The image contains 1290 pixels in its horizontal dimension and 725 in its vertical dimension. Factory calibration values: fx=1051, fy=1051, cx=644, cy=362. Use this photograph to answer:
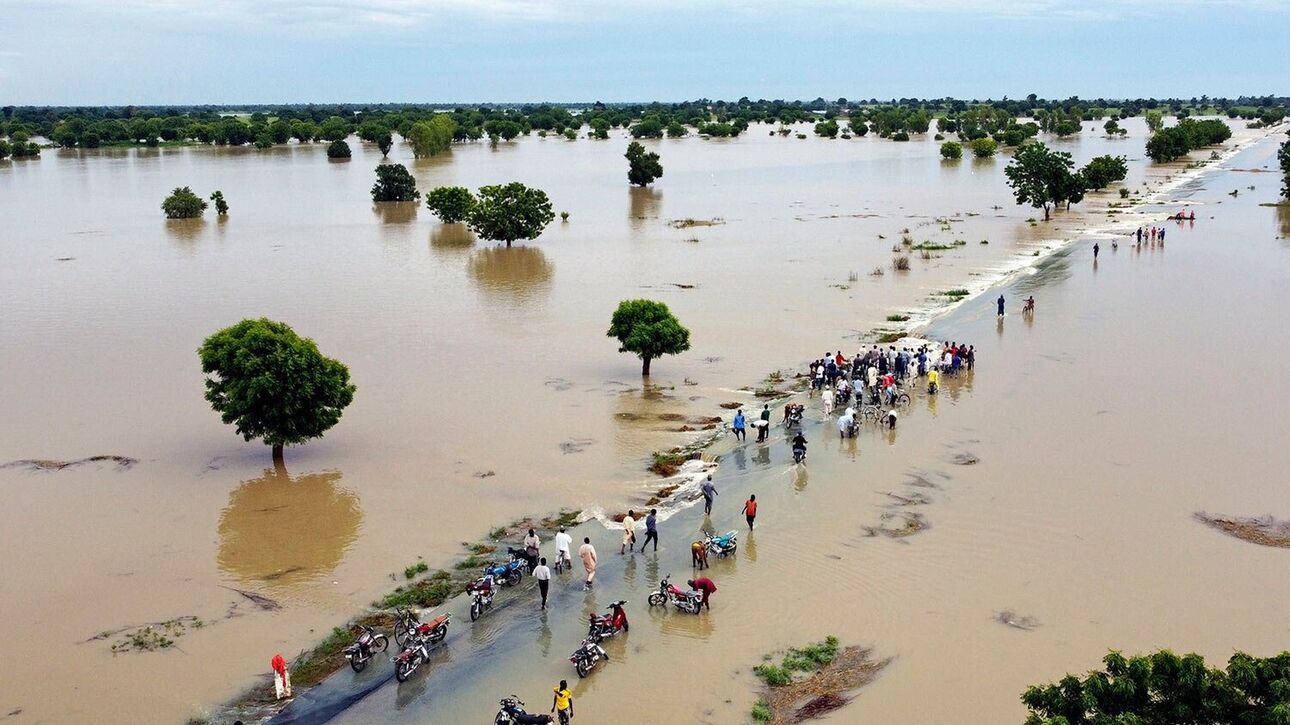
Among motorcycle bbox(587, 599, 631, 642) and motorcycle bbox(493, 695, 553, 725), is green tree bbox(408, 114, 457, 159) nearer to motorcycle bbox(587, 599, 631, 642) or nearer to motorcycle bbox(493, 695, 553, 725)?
motorcycle bbox(587, 599, 631, 642)

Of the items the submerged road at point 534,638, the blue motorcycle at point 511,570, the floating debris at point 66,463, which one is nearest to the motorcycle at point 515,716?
the submerged road at point 534,638

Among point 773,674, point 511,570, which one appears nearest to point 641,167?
point 511,570

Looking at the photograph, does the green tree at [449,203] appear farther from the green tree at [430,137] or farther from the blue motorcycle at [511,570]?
the green tree at [430,137]

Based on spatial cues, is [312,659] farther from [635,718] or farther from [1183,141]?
[1183,141]

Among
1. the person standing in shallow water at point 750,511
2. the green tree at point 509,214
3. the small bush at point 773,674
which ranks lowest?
the small bush at point 773,674

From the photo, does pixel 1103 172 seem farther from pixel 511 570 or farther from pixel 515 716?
pixel 515 716

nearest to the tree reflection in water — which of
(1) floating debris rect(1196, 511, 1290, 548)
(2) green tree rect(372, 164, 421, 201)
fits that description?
(1) floating debris rect(1196, 511, 1290, 548)
